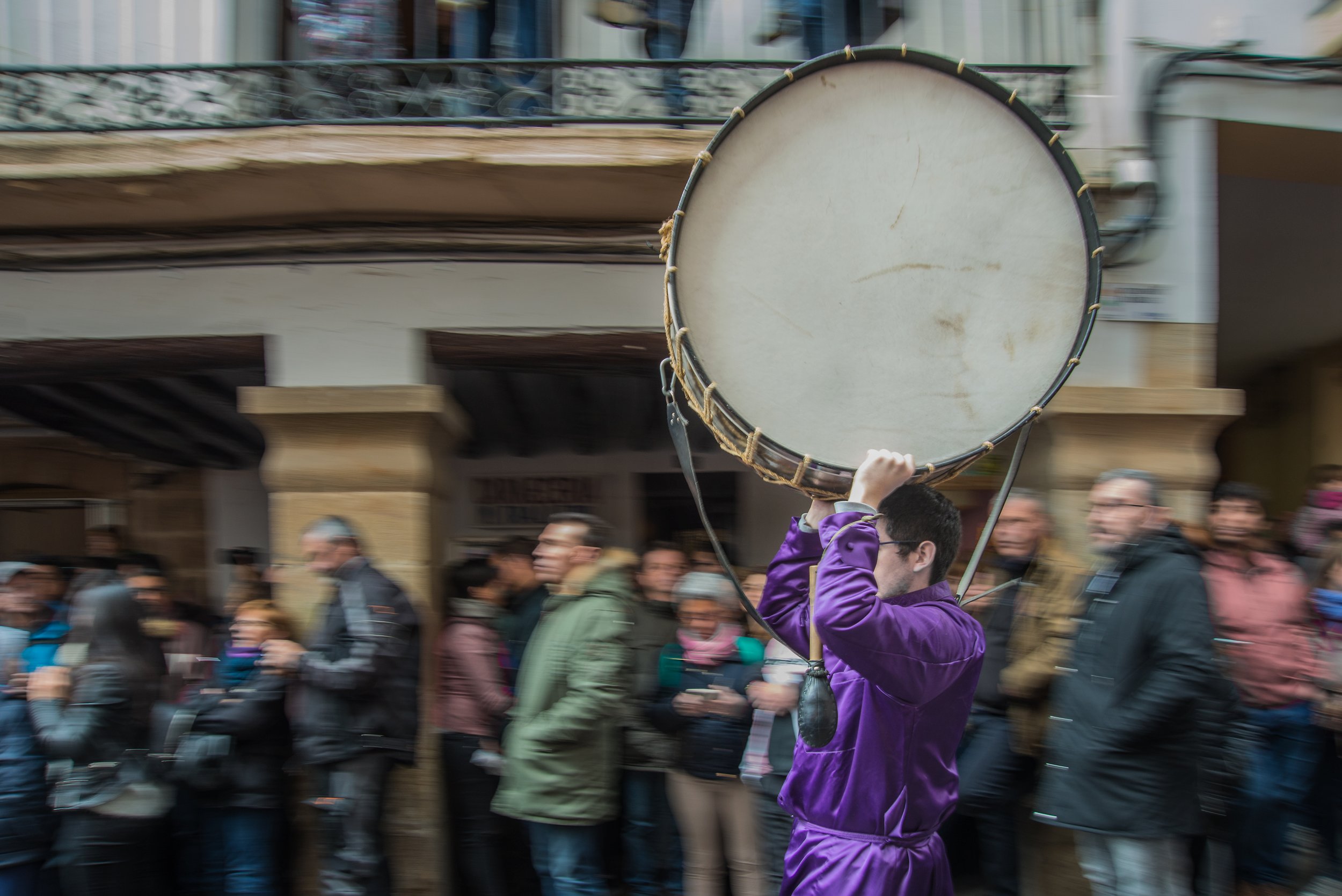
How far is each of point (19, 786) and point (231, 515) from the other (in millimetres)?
4880

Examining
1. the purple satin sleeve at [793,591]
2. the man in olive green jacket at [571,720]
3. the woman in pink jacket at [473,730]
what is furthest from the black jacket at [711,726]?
the purple satin sleeve at [793,591]

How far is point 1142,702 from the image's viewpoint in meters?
2.99

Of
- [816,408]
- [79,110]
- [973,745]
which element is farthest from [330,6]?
[973,745]

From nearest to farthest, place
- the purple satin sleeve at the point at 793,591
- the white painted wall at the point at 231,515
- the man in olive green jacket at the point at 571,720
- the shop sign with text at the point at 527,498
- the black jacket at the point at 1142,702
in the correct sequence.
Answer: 1. the purple satin sleeve at the point at 793,591
2. the black jacket at the point at 1142,702
3. the man in olive green jacket at the point at 571,720
4. the white painted wall at the point at 231,515
5. the shop sign with text at the point at 527,498

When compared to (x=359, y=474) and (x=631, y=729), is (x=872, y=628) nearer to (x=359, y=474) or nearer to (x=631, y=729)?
(x=631, y=729)

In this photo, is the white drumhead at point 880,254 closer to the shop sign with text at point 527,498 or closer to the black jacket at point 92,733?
the black jacket at point 92,733

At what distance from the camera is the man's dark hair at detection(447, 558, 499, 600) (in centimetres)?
438

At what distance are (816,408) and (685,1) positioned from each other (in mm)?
3191

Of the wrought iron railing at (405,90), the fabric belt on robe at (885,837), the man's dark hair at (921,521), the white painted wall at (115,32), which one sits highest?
the white painted wall at (115,32)

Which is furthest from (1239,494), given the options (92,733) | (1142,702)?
(92,733)

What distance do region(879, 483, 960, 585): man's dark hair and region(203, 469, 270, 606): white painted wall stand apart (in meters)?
6.67

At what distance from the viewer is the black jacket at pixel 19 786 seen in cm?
342

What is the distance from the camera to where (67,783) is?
3.39 meters

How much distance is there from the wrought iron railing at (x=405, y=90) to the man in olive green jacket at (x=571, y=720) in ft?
6.35
